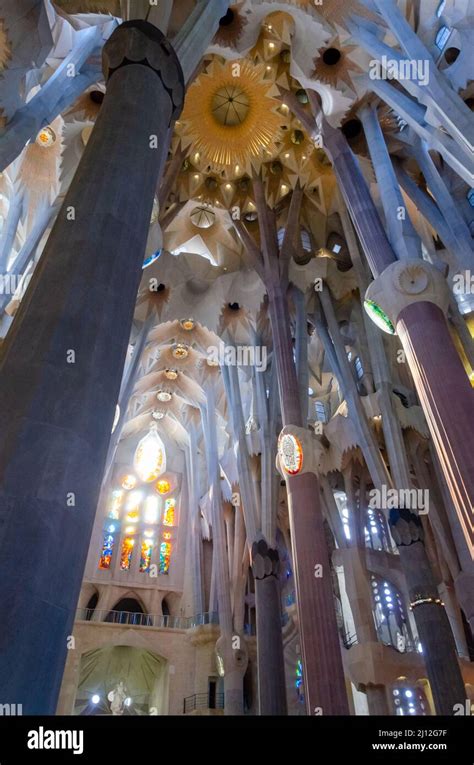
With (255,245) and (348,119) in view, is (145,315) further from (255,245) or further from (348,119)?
(348,119)

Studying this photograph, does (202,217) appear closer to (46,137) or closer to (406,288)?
(46,137)

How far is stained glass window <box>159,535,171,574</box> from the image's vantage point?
2439 cm

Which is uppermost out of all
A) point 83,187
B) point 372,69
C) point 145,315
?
point 145,315

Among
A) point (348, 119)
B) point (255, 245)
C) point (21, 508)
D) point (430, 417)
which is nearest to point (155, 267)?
point (255, 245)

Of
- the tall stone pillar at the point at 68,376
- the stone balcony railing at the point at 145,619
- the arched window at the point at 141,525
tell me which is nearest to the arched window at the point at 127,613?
the stone balcony railing at the point at 145,619

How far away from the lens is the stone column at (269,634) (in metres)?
12.4

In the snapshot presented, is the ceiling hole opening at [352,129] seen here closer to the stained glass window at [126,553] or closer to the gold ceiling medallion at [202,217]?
the gold ceiling medallion at [202,217]

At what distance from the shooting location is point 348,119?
14.4m

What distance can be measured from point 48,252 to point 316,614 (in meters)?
8.77

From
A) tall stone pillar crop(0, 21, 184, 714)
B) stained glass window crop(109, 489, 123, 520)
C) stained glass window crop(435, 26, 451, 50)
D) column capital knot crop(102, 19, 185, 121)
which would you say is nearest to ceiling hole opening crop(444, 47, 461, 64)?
stained glass window crop(435, 26, 451, 50)

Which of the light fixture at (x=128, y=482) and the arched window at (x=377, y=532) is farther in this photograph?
the light fixture at (x=128, y=482)

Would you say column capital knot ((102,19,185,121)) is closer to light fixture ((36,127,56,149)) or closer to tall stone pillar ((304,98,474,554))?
tall stone pillar ((304,98,474,554))

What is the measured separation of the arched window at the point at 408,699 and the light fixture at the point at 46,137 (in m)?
18.5

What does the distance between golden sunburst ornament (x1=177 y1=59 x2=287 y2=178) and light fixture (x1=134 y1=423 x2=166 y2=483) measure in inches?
579
